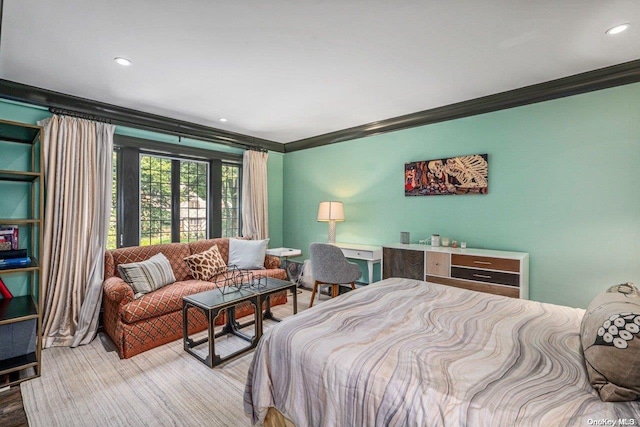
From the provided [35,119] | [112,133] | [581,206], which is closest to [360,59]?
[581,206]

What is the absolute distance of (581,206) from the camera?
9.12ft

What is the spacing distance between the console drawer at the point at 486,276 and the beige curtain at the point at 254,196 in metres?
3.03

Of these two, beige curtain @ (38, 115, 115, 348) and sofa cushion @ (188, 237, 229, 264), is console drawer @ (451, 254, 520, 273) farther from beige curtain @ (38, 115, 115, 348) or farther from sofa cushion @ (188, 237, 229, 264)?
beige curtain @ (38, 115, 115, 348)

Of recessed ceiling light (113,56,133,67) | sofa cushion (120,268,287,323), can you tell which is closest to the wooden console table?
sofa cushion (120,268,287,323)

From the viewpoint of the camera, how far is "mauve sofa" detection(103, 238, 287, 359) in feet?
8.84

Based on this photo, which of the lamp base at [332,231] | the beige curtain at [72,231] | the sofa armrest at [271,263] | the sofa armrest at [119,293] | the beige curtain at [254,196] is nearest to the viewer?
the sofa armrest at [119,293]

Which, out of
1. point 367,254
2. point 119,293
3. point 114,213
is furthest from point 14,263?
point 367,254

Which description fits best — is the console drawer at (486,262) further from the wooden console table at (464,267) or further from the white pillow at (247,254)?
the white pillow at (247,254)

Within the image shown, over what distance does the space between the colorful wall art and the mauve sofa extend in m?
2.66

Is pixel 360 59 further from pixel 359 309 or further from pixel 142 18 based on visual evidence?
pixel 359 309

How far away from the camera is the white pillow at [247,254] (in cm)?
413

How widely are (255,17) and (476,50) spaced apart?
5.49 ft

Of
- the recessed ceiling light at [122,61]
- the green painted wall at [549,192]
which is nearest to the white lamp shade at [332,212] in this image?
the green painted wall at [549,192]

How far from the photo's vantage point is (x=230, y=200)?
491 cm
